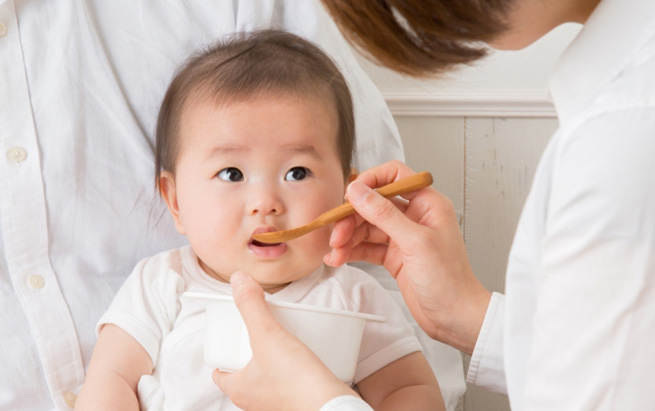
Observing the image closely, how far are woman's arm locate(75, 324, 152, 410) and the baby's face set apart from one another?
0.54 ft

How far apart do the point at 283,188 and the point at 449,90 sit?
64 centimetres

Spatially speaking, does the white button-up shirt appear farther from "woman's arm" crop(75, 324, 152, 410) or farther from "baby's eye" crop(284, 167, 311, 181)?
"baby's eye" crop(284, 167, 311, 181)

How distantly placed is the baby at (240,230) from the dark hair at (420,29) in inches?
13.1

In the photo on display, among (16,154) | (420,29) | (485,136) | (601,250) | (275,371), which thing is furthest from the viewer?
(485,136)

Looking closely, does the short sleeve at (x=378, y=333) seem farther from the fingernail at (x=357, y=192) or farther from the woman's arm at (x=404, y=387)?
the fingernail at (x=357, y=192)

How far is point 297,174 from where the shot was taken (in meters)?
1.06

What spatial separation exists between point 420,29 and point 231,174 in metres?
0.44

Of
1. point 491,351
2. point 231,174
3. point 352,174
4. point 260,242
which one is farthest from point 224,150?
point 491,351

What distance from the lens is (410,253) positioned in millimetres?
927

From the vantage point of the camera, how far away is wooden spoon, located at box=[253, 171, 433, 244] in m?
0.95

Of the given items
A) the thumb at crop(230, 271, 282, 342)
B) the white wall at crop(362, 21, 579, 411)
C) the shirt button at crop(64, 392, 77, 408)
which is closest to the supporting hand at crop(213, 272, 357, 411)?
the thumb at crop(230, 271, 282, 342)

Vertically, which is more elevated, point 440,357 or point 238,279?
point 238,279

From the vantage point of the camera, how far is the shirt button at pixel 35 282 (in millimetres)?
1133

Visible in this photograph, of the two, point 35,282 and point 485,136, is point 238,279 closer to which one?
point 35,282
